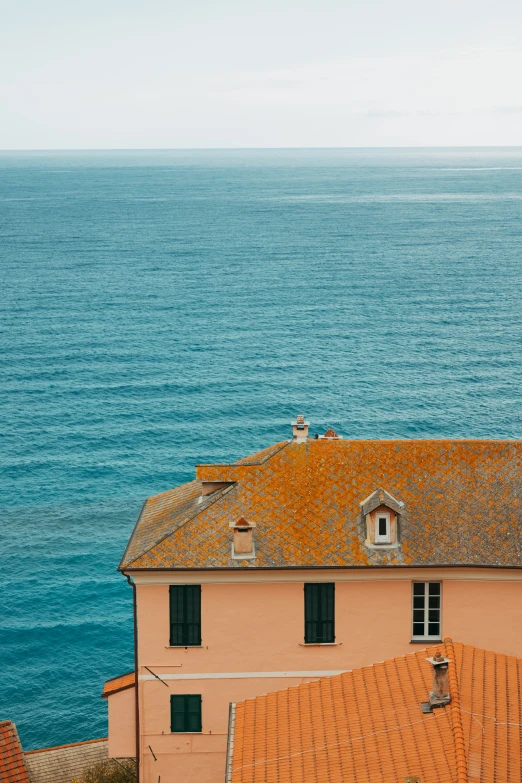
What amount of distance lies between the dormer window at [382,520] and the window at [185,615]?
21.8 feet

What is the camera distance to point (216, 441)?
99.2 m

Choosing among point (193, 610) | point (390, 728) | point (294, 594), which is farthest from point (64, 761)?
point (390, 728)

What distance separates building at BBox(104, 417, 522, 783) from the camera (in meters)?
40.5

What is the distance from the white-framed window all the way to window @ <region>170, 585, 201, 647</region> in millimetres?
6825

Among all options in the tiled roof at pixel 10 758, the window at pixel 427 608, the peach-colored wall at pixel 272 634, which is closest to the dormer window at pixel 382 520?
the peach-colored wall at pixel 272 634

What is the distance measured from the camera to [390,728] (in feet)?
104

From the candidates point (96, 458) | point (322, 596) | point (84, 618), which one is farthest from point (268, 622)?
point (96, 458)

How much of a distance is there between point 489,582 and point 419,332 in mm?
100587

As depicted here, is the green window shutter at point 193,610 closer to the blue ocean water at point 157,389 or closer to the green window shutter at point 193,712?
the green window shutter at point 193,712

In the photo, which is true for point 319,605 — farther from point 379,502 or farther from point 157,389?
point 157,389

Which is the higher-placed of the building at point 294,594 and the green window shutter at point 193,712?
the building at point 294,594

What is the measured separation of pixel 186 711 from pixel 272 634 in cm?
440

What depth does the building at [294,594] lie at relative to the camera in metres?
40.5

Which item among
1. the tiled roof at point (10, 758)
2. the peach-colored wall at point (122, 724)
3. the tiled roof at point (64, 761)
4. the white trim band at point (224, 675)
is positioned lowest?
the tiled roof at point (64, 761)
